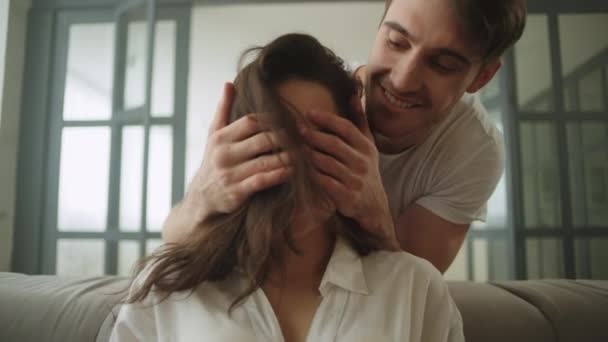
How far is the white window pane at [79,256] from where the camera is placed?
274 centimetres

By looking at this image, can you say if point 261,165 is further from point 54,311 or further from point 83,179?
point 83,179

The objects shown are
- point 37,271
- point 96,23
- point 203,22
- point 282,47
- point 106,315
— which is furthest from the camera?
point 203,22

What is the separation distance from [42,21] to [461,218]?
2.77 metres

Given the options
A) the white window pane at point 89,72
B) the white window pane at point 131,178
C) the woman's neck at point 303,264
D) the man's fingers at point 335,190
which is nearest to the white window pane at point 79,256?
the white window pane at point 131,178

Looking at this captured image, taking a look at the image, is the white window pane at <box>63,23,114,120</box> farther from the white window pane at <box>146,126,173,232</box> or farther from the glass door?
the white window pane at <box>146,126,173,232</box>

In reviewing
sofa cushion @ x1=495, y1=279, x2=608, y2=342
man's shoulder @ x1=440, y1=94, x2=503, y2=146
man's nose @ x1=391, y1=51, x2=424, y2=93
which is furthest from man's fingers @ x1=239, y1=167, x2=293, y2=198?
sofa cushion @ x1=495, y1=279, x2=608, y2=342

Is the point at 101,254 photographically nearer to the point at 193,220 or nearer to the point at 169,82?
the point at 169,82

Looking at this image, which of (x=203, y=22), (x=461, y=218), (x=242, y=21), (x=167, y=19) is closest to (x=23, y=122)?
(x=167, y=19)

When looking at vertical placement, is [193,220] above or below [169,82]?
below

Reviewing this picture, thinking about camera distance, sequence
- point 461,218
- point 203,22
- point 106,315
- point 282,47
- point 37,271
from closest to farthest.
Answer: point 282,47
point 106,315
point 461,218
point 37,271
point 203,22

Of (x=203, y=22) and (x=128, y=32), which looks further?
(x=203, y=22)

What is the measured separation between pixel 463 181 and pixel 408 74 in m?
0.40

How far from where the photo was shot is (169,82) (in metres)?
2.80

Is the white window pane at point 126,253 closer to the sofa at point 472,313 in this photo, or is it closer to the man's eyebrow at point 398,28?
the sofa at point 472,313
